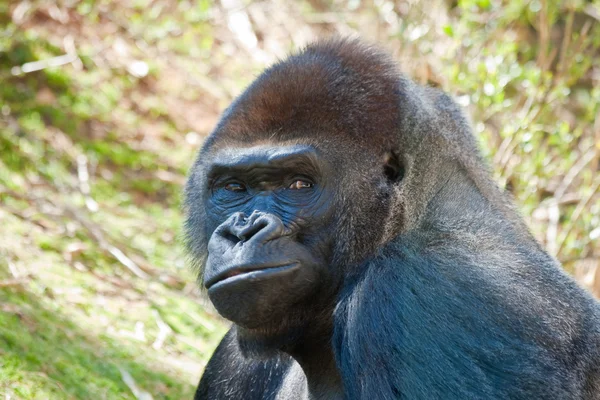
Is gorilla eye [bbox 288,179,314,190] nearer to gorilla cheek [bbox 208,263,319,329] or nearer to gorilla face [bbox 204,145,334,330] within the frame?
gorilla face [bbox 204,145,334,330]

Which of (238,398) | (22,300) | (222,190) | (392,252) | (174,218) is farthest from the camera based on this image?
(174,218)

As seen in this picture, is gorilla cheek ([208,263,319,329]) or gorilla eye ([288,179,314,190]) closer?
gorilla cheek ([208,263,319,329])

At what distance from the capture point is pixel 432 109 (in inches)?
156

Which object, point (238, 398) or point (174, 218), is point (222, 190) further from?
point (174, 218)

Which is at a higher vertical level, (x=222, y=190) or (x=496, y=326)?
(x=222, y=190)

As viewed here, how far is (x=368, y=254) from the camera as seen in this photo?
3.58 meters

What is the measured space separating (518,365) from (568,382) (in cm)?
24

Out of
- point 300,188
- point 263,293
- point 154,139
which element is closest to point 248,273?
point 263,293

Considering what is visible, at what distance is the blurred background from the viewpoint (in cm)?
525

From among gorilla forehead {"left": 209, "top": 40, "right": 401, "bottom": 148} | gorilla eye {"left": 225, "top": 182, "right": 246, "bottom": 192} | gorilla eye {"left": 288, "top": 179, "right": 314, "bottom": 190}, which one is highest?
gorilla forehead {"left": 209, "top": 40, "right": 401, "bottom": 148}

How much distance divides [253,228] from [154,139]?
19.4ft

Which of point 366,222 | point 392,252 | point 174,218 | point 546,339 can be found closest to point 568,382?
point 546,339

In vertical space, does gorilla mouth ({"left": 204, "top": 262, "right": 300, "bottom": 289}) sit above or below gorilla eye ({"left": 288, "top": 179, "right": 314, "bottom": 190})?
below

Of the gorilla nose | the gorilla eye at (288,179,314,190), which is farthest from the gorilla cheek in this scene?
the gorilla eye at (288,179,314,190)
